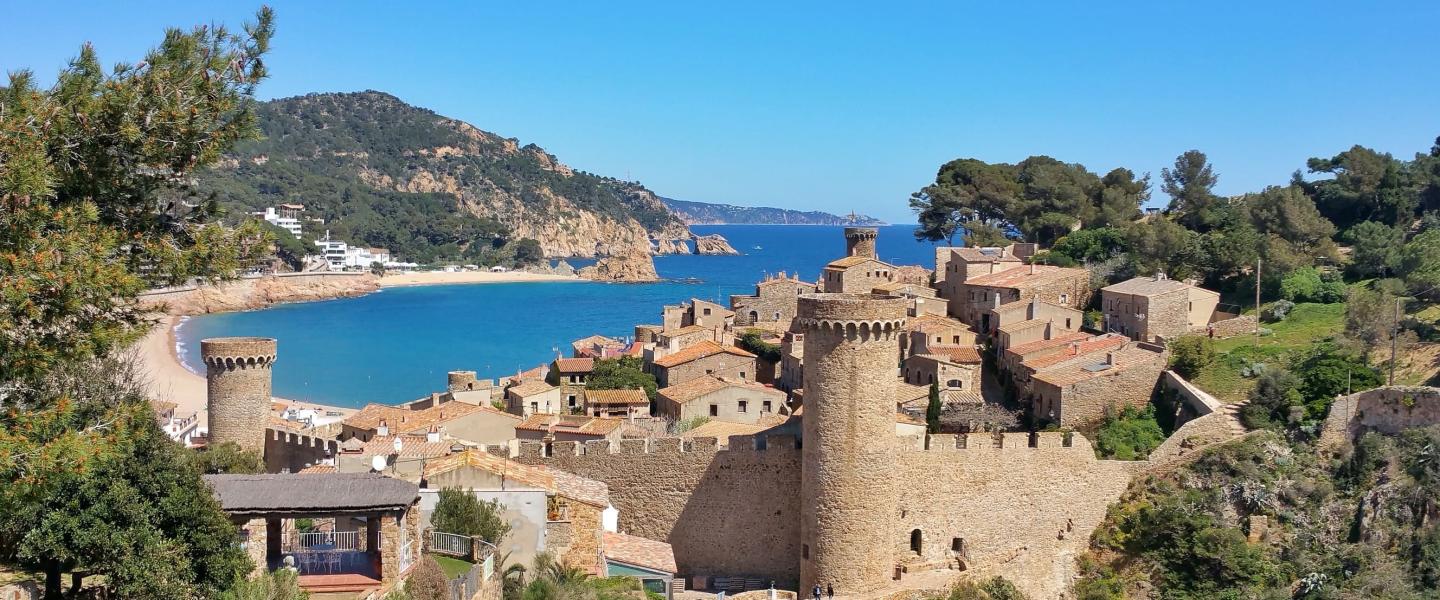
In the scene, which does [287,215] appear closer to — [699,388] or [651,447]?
[699,388]

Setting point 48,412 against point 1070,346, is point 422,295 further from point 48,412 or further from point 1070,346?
point 48,412

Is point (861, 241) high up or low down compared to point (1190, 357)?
up

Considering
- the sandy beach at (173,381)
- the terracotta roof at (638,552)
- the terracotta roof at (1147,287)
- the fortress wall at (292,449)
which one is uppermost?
the terracotta roof at (1147,287)

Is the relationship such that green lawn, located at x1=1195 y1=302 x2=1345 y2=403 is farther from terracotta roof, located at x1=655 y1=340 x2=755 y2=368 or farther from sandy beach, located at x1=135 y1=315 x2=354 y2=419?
sandy beach, located at x1=135 y1=315 x2=354 y2=419

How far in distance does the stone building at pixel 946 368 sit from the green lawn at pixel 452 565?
53.0 feet

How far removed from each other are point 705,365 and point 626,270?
108m

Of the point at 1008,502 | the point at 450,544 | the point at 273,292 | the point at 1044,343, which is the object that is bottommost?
the point at 1008,502

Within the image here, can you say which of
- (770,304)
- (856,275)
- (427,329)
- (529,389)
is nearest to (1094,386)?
(856,275)

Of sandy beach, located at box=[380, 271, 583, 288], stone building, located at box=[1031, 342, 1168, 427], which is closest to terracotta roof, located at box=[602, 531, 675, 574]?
stone building, located at box=[1031, 342, 1168, 427]

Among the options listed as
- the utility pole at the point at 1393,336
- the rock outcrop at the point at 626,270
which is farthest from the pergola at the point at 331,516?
the rock outcrop at the point at 626,270

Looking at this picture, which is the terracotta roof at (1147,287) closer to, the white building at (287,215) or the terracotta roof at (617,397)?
the terracotta roof at (617,397)

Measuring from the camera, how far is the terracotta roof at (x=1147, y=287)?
97.6 ft

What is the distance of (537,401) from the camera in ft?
100

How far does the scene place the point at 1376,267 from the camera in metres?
33.5
